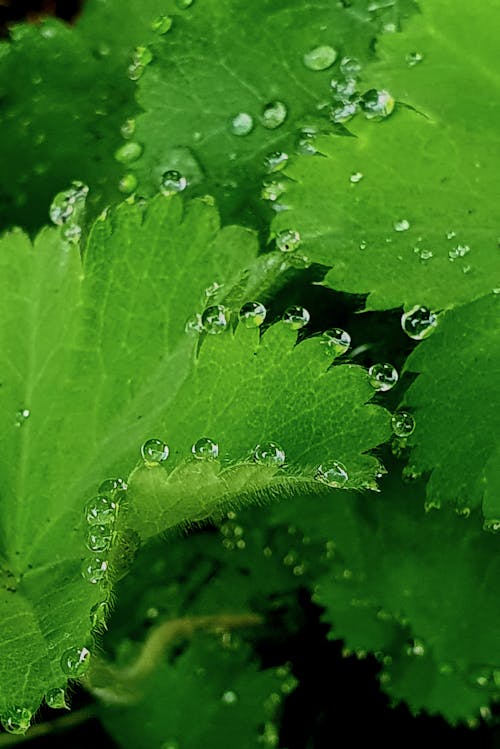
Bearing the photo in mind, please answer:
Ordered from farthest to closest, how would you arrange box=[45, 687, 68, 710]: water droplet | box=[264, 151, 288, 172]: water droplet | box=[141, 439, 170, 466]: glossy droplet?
1. box=[264, 151, 288, 172]: water droplet
2. box=[141, 439, 170, 466]: glossy droplet
3. box=[45, 687, 68, 710]: water droplet

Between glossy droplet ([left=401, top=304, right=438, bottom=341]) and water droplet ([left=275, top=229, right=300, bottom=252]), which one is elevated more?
water droplet ([left=275, top=229, right=300, bottom=252])

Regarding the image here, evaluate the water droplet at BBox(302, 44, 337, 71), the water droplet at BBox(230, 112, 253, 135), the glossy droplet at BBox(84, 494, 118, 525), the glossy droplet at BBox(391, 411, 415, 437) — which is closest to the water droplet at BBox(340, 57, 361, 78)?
the water droplet at BBox(302, 44, 337, 71)

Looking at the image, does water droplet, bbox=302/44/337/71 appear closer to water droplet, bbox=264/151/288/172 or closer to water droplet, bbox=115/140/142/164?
water droplet, bbox=264/151/288/172

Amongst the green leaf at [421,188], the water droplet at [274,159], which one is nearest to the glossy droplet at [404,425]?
the green leaf at [421,188]

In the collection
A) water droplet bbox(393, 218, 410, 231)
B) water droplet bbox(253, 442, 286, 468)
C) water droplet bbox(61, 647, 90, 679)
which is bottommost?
water droplet bbox(61, 647, 90, 679)

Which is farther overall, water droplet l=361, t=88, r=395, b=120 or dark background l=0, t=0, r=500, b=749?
dark background l=0, t=0, r=500, b=749

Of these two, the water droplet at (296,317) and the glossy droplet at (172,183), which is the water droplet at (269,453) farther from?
the glossy droplet at (172,183)

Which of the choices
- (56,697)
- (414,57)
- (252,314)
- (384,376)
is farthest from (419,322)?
(56,697)
